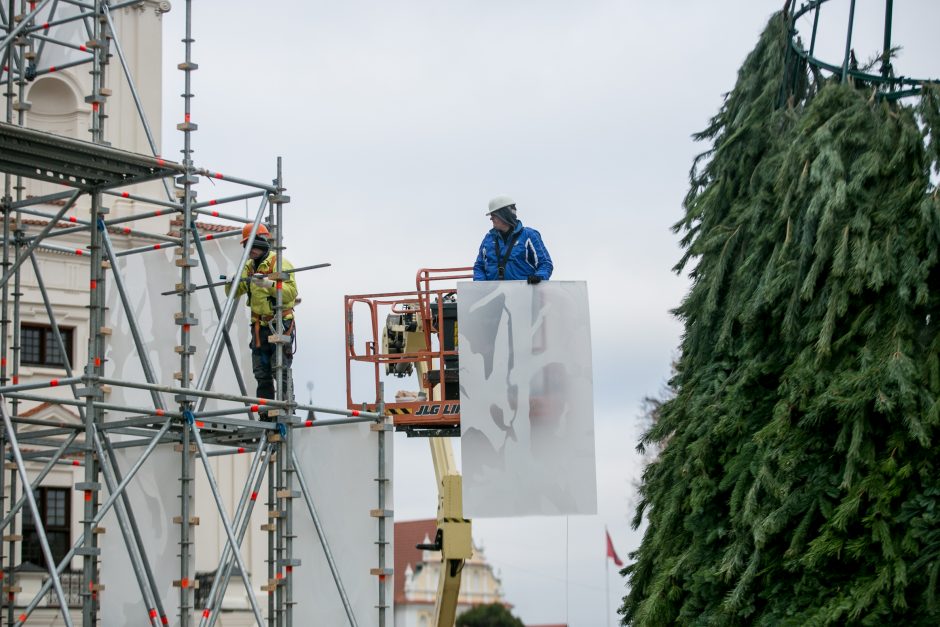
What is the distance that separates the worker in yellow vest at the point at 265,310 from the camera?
1700 cm

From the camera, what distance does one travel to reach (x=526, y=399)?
16.5 m

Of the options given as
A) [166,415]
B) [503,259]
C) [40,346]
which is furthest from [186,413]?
[40,346]

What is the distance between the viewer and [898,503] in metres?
13.7

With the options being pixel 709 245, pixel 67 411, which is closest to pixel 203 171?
pixel 709 245

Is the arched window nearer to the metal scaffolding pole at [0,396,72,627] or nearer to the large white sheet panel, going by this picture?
the large white sheet panel

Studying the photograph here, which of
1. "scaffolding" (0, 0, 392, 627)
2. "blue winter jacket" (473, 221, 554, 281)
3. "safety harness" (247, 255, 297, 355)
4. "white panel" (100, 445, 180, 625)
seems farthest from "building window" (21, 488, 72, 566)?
"blue winter jacket" (473, 221, 554, 281)

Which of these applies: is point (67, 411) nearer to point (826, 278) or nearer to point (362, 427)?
point (362, 427)

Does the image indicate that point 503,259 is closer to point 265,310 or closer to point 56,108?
point 265,310

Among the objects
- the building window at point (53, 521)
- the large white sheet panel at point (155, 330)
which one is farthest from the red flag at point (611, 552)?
the large white sheet panel at point (155, 330)

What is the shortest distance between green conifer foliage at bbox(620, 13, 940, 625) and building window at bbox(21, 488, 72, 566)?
676 inches

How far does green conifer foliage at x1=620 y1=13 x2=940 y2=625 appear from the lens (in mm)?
13695

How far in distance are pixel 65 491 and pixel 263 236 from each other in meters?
15.8

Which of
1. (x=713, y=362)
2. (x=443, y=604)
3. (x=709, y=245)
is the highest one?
(x=709, y=245)

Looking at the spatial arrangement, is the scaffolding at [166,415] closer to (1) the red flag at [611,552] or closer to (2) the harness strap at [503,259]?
(2) the harness strap at [503,259]
